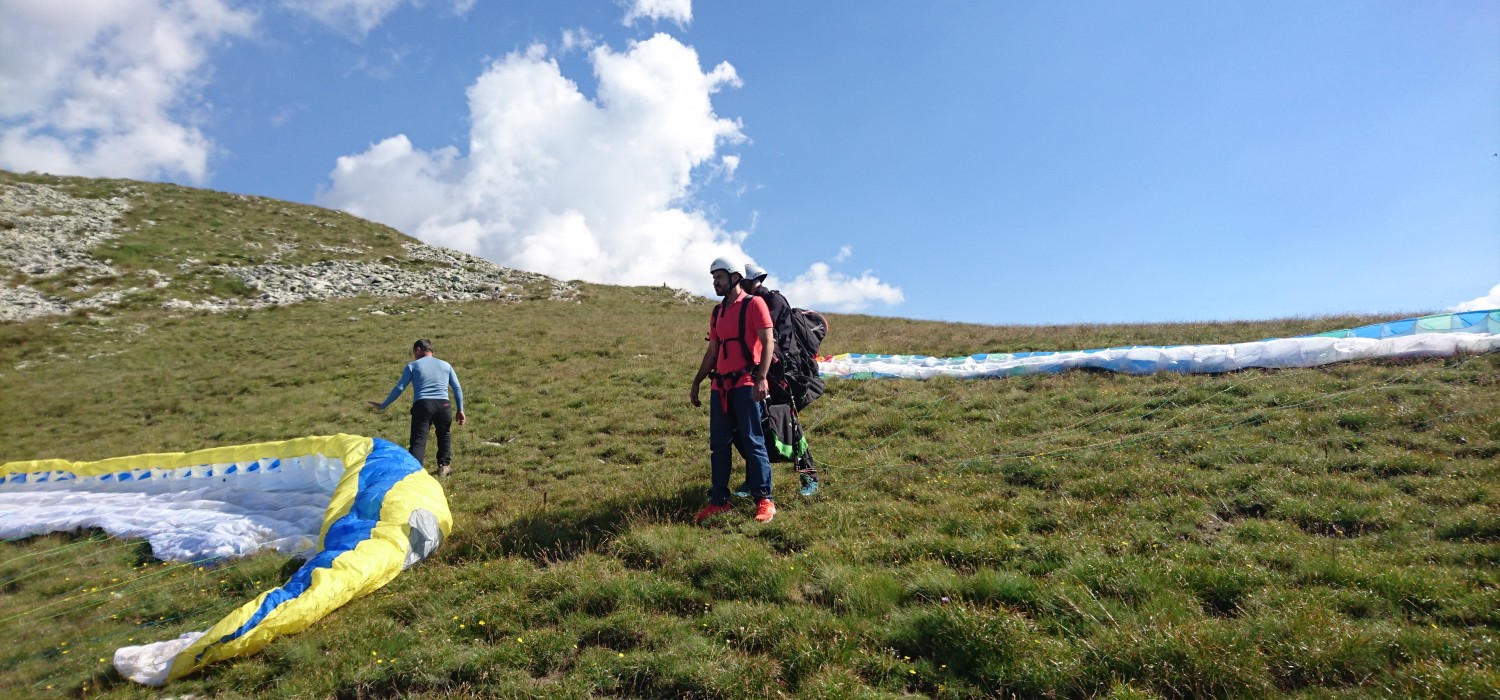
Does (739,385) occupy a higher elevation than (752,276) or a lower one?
lower

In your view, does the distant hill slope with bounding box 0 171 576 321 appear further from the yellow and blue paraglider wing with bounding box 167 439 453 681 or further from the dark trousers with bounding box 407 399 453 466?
the yellow and blue paraglider wing with bounding box 167 439 453 681

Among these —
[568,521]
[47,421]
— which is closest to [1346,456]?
[568,521]

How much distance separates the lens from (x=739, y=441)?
24.5ft

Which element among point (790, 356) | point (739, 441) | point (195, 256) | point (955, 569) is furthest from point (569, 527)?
point (195, 256)

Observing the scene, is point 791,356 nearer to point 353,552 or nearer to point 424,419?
point 353,552

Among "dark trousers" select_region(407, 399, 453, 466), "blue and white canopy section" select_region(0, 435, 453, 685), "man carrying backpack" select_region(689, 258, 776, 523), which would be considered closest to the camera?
A: "blue and white canopy section" select_region(0, 435, 453, 685)

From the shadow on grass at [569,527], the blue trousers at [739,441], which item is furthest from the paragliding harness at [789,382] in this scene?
the shadow on grass at [569,527]

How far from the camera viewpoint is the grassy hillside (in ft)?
13.9

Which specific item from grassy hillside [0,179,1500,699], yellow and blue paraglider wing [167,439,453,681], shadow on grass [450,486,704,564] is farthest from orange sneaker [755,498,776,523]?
A: yellow and blue paraglider wing [167,439,453,681]

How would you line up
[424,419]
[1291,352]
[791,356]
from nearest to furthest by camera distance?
[791,356] → [424,419] → [1291,352]

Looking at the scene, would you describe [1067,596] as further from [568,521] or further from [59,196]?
[59,196]

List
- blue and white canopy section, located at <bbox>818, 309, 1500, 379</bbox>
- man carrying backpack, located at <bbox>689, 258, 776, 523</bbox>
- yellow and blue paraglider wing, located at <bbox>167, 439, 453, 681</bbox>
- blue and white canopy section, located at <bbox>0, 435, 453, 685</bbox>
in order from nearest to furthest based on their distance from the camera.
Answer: yellow and blue paraglider wing, located at <bbox>167, 439, 453, 681</bbox> < blue and white canopy section, located at <bbox>0, 435, 453, 685</bbox> < man carrying backpack, located at <bbox>689, 258, 776, 523</bbox> < blue and white canopy section, located at <bbox>818, 309, 1500, 379</bbox>

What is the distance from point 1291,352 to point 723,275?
Answer: 10.3m

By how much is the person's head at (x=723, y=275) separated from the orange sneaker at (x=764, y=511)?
7.14ft
